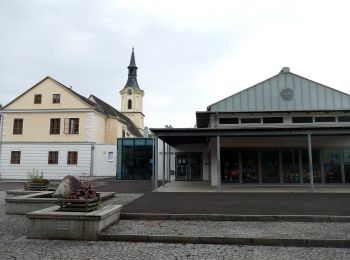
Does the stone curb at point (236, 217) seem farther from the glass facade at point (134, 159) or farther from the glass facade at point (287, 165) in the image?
the glass facade at point (134, 159)

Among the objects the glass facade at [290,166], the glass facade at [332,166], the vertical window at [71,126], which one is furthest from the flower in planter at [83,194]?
the vertical window at [71,126]

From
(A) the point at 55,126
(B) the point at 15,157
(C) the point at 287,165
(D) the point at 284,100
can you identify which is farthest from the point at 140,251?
(B) the point at 15,157

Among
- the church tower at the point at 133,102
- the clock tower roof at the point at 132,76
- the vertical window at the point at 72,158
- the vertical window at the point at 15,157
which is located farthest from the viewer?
the clock tower roof at the point at 132,76

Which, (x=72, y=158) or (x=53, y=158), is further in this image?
(x=53, y=158)

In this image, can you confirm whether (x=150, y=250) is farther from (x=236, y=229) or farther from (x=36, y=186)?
(x=36, y=186)

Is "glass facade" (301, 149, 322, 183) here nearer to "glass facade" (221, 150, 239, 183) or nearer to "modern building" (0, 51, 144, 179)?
"glass facade" (221, 150, 239, 183)

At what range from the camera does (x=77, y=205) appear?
24.5ft

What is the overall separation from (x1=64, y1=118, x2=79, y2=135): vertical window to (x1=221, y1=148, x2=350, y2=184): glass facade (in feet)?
52.2

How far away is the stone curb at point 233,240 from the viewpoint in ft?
21.1

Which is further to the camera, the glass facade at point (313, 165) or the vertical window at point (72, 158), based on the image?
the vertical window at point (72, 158)

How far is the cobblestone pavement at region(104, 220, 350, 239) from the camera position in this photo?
6.98 meters

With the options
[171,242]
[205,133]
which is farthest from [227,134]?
[171,242]

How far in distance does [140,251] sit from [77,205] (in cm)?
220

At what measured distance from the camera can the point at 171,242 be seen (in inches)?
265
